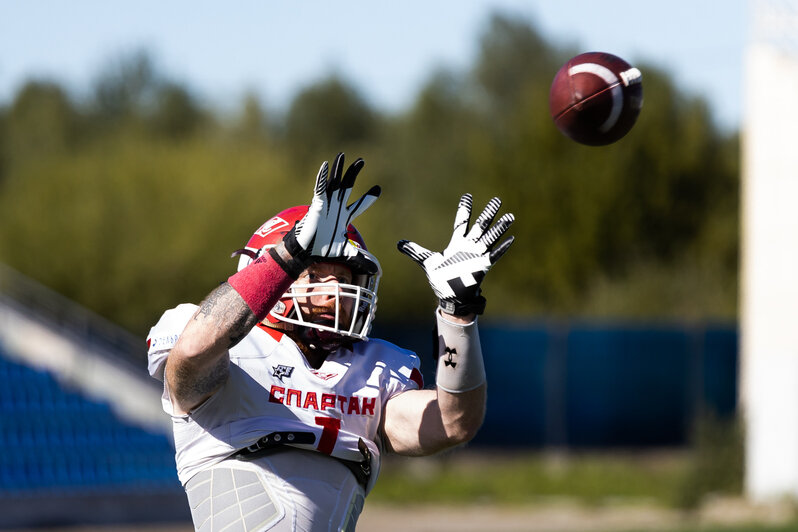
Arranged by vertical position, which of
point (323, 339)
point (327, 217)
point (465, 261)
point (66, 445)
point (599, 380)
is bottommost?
point (599, 380)

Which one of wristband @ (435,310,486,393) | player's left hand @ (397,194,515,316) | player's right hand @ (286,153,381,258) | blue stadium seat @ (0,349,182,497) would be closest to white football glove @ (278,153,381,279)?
player's right hand @ (286,153,381,258)

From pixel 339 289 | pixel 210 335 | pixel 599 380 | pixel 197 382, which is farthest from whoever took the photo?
pixel 599 380

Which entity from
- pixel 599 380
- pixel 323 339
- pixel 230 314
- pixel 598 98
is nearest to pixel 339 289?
pixel 323 339

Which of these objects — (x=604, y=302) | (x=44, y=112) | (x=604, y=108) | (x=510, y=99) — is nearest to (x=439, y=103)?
(x=510, y=99)

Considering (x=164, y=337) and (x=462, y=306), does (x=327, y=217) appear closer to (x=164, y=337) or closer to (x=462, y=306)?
(x=462, y=306)

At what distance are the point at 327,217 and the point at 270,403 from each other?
571 mm

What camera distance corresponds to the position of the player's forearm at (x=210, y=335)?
2738 mm

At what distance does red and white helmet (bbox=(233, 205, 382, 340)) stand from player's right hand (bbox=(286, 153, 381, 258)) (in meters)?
0.14

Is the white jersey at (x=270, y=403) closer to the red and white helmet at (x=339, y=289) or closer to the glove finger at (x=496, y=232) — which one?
the red and white helmet at (x=339, y=289)

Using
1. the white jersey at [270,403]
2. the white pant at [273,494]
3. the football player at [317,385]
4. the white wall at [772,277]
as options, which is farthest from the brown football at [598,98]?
the white wall at [772,277]

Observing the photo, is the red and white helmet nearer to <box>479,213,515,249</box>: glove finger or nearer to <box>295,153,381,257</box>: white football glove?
<box>295,153,381,257</box>: white football glove

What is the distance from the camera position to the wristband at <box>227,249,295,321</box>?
2.76m

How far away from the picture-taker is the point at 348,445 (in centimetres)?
309

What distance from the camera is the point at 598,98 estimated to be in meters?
3.96
